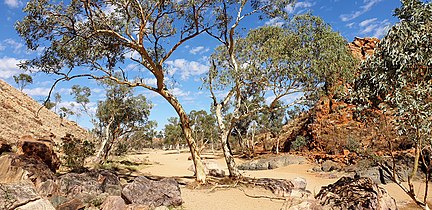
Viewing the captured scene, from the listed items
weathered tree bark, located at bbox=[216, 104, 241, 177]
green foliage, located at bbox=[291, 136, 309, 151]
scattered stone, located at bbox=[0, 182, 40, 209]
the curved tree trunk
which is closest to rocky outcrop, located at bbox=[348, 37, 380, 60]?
green foliage, located at bbox=[291, 136, 309, 151]

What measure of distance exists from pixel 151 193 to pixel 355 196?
6.03 m

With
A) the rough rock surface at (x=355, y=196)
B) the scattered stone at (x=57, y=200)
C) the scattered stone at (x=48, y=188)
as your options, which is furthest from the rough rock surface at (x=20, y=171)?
the rough rock surface at (x=355, y=196)

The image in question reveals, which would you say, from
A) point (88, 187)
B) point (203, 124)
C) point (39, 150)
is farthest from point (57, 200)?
point (203, 124)

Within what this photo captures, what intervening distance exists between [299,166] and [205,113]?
34.6 metres

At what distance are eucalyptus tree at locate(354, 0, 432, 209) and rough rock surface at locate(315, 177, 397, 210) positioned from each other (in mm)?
1735

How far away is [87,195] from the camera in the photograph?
31.1ft

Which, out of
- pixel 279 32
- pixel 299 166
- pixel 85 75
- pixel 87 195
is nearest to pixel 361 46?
pixel 299 166

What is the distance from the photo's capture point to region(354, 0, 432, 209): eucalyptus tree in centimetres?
669

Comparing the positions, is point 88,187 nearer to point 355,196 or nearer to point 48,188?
point 48,188

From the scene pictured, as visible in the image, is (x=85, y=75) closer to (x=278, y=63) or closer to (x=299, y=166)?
(x=278, y=63)

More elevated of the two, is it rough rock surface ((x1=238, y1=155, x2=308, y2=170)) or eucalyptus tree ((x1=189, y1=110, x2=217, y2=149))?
eucalyptus tree ((x1=189, y1=110, x2=217, y2=149))

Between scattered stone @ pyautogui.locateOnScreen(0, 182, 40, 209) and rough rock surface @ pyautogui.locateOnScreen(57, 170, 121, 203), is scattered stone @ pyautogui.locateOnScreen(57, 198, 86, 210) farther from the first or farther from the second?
scattered stone @ pyautogui.locateOnScreen(0, 182, 40, 209)

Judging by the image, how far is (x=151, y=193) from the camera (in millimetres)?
9500

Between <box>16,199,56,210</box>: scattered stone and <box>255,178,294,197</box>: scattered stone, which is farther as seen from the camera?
<box>255,178,294,197</box>: scattered stone
